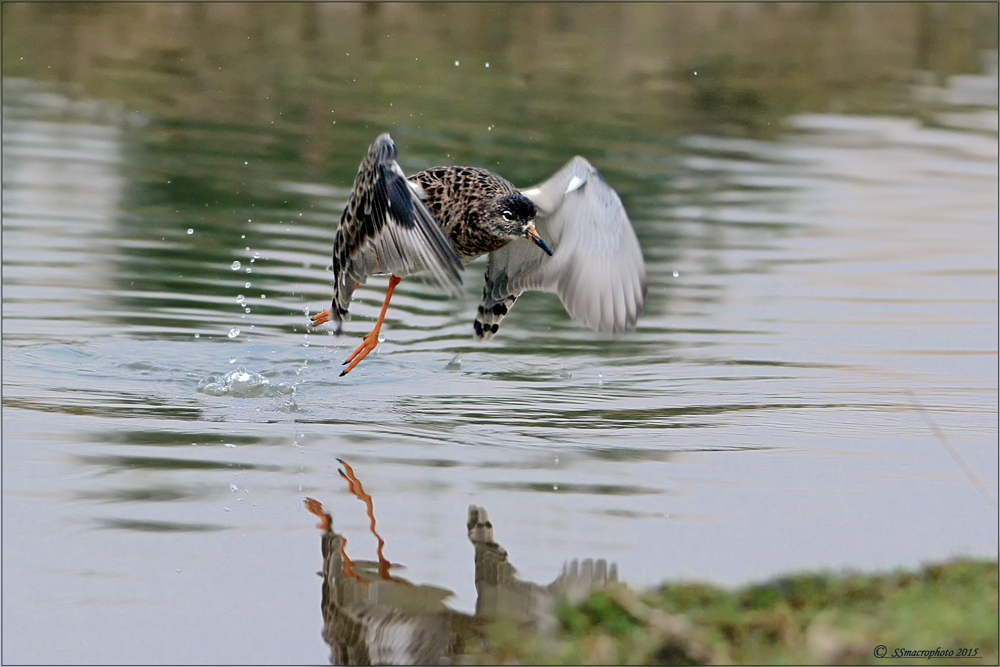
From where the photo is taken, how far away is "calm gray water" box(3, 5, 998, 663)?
16.4 ft

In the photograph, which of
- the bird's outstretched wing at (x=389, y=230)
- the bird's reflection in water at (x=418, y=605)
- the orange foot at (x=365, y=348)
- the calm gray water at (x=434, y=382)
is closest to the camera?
the bird's reflection in water at (x=418, y=605)

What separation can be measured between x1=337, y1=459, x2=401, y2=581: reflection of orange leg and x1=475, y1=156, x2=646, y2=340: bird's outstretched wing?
146 cm

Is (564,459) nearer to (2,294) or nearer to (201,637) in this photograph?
(201,637)

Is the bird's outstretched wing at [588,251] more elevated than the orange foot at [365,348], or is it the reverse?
the bird's outstretched wing at [588,251]

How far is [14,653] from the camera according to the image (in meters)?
4.25

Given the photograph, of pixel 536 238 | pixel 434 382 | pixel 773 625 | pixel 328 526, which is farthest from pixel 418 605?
pixel 434 382

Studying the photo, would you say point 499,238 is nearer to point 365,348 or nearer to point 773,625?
point 365,348

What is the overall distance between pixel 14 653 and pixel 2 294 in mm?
4815

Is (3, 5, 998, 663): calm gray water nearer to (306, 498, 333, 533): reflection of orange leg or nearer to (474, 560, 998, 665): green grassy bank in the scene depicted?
(306, 498, 333, 533): reflection of orange leg

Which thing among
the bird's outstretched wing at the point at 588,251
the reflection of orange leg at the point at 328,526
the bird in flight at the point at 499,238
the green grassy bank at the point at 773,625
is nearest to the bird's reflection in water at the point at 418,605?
the reflection of orange leg at the point at 328,526

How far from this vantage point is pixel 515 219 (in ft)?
22.3

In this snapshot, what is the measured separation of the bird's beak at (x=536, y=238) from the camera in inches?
266

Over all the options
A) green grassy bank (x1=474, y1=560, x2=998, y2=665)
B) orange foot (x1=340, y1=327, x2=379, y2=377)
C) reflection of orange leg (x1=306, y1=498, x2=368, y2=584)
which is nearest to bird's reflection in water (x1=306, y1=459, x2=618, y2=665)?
reflection of orange leg (x1=306, y1=498, x2=368, y2=584)

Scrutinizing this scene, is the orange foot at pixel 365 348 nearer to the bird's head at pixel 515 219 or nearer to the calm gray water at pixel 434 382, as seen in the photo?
the calm gray water at pixel 434 382
